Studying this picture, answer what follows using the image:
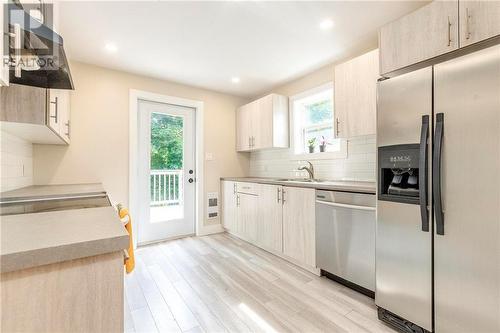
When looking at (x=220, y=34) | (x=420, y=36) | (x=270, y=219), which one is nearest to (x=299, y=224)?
(x=270, y=219)

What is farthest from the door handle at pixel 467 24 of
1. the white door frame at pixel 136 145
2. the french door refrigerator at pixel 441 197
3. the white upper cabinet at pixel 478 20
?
the white door frame at pixel 136 145

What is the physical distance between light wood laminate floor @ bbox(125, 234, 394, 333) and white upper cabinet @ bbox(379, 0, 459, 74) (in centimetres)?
188

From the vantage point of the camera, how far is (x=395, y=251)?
1.58 meters

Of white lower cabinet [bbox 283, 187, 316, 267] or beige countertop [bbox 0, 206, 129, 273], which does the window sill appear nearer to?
white lower cabinet [bbox 283, 187, 316, 267]

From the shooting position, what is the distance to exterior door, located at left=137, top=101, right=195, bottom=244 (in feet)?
11.0

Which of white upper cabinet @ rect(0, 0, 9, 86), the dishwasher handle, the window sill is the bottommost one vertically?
the dishwasher handle

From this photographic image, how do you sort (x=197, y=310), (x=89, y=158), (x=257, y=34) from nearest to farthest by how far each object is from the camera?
(x=197, y=310), (x=257, y=34), (x=89, y=158)

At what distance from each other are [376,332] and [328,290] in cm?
54

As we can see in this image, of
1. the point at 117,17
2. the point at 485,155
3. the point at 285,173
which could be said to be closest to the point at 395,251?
the point at 485,155

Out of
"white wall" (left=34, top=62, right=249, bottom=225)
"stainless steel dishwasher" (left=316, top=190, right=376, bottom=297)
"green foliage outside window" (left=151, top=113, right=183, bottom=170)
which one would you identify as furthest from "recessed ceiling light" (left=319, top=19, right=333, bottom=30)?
"green foliage outside window" (left=151, top=113, right=183, bottom=170)

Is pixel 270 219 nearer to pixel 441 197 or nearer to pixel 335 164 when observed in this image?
pixel 335 164

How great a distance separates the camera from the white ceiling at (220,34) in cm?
192

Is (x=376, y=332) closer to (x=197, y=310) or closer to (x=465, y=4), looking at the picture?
(x=197, y=310)

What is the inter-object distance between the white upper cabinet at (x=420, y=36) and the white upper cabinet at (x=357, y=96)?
1.74ft
